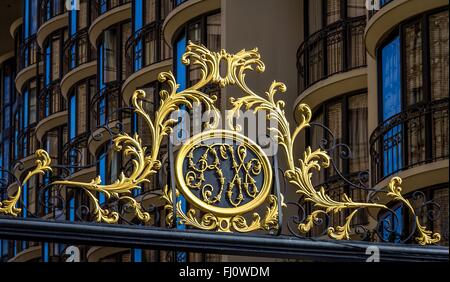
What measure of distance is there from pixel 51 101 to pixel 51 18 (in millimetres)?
1893

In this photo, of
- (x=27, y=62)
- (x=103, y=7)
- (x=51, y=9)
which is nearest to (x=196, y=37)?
(x=103, y=7)

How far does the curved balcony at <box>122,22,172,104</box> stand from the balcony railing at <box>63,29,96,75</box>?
482 centimetres

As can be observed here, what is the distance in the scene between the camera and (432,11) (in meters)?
33.8

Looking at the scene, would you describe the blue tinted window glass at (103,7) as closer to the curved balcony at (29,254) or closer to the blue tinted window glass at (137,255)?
the blue tinted window glass at (137,255)

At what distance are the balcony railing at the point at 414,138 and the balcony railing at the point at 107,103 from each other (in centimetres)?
1278

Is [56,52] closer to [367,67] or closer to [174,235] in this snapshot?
[367,67]

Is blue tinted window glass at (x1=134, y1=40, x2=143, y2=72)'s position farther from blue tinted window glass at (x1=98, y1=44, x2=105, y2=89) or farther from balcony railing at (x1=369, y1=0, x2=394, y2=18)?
balcony railing at (x1=369, y1=0, x2=394, y2=18)

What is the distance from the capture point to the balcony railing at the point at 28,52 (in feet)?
184

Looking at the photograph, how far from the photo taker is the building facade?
3353 cm

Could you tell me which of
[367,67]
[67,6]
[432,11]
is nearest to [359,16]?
[367,67]

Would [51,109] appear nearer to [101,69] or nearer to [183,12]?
[101,69]

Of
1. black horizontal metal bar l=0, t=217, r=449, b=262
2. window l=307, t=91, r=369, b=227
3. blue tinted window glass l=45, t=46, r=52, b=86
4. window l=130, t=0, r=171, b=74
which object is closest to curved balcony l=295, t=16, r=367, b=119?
window l=307, t=91, r=369, b=227

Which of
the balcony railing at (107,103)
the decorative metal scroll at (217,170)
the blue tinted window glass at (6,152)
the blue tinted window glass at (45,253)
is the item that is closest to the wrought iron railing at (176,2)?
the balcony railing at (107,103)
